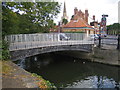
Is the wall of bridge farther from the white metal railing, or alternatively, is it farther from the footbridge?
the white metal railing

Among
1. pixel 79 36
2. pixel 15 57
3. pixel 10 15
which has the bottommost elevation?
pixel 15 57

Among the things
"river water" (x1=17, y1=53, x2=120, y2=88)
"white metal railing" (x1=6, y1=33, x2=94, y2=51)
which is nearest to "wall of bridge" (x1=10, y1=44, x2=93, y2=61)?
"white metal railing" (x1=6, y1=33, x2=94, y2=51)

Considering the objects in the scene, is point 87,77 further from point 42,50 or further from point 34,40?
point 34,40

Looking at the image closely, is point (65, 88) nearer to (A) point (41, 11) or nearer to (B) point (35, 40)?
(B) point (35, 40)

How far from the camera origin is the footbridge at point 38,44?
37.0 ft

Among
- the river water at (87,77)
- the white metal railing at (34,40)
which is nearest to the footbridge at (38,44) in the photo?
the white metal railing at (34,40)

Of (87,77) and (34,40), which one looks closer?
(87,77)

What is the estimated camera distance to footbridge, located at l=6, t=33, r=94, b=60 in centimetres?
1127

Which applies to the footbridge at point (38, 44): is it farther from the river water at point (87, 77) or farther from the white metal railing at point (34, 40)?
the river water at point (87, 77)

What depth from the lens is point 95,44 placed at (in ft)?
64.6

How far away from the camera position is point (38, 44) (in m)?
13.4

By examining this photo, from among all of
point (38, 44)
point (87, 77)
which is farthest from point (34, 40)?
point (87, 77)

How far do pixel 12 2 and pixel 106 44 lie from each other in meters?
14.9

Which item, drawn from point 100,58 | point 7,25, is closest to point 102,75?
point 100,58
